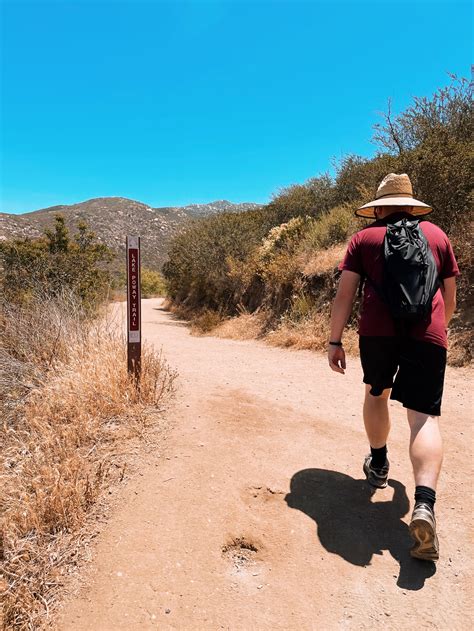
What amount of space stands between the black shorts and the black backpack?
0.52 feet

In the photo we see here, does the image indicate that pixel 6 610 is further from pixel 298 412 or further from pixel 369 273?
pixel 298 412

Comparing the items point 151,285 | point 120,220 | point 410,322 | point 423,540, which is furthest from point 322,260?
point 120,220

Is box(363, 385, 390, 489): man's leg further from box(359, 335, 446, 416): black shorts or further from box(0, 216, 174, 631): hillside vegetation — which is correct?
box(0, 216, 174, 631): hillside vegetation

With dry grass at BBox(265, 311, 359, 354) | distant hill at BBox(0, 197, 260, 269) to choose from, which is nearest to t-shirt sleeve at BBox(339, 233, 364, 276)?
dry grass at BBox(265, 311, 359, 354)

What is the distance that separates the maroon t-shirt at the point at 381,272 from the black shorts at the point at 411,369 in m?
0.05

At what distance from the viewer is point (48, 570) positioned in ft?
7.49

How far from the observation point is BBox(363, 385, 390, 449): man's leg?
2594mm

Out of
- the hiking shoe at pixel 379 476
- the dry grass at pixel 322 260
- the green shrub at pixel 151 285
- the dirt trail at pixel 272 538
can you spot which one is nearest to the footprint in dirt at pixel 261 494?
the dirt trail at pixel 272 538

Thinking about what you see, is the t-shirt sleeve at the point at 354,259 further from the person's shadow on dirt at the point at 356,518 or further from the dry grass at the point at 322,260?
the dry grass at the point at 322,260

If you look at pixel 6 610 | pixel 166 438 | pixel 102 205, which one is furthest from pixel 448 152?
pixel 102 205

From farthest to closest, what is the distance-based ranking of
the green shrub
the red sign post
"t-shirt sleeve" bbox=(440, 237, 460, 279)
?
the green shrub → the red sign post → "t-shirt sleeve" bbox=(440, 237, 460, 279)

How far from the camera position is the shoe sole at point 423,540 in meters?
2.06

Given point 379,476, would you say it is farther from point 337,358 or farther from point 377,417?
point 337,358

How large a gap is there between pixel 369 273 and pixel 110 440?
250 centimetres
